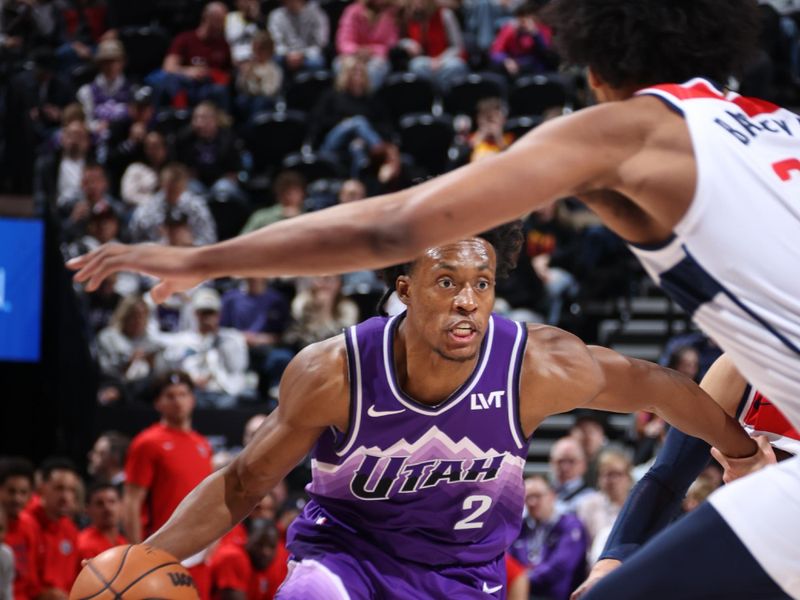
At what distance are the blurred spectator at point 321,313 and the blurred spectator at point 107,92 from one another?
456cm

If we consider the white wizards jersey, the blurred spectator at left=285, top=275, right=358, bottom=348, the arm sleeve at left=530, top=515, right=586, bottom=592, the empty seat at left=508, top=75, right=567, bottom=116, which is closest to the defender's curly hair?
the white wizards jersey

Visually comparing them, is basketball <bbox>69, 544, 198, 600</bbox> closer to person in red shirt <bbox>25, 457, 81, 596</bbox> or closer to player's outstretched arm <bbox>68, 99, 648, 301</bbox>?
player's outstretched arm <bbox>68, 99, 648, 301</bbox>

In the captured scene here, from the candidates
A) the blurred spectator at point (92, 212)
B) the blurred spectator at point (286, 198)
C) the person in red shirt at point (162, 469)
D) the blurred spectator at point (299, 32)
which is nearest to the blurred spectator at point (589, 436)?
the person in red shirt at point (162, 469)

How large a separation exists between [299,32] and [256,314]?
4.66 metres

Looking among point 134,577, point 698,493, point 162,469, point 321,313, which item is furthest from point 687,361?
point 134,577

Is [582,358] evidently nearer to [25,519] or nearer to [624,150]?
[624,150]

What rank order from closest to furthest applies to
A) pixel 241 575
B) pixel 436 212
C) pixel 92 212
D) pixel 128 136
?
1. pixel 436 212
2. pixel 241 575
3. pixel 92 212
4. pixel 128 136

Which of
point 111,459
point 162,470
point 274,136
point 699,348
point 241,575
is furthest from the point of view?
point 274,136

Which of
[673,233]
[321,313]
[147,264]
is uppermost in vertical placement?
[673,233]

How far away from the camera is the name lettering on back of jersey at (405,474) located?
14.0 feet

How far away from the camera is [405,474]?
4254 mm

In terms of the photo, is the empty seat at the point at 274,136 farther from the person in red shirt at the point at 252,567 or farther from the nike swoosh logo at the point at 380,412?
the nike swoosh logo at the point at 380,412

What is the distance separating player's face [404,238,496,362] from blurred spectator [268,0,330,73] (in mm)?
11074

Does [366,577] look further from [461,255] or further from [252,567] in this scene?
[252,567]
